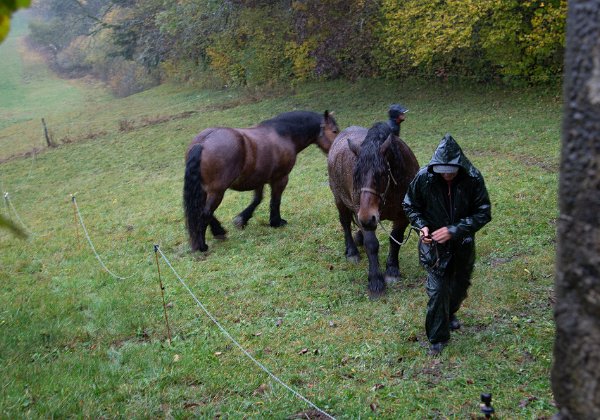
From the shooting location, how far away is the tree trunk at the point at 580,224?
1693 millimetres

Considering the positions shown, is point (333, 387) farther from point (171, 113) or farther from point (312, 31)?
point (171, 113)

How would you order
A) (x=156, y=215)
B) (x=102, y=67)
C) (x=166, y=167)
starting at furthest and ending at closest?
(x=102, y=67), (x=166, y=167), (x=156, y=215)

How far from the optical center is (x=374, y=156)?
6027 mm

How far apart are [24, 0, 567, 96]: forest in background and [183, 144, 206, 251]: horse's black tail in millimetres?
11793

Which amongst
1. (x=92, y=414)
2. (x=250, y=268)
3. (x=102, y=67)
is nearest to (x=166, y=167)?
(x=250, y=268)

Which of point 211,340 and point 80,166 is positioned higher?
point 211,340

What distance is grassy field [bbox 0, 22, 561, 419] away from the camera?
4480mm

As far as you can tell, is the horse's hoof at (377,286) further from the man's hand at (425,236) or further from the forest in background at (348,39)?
the forest in background at (348,39)

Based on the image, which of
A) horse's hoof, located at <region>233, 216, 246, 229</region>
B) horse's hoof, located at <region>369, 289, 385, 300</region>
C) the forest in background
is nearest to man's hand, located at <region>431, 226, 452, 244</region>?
horse's hoof, located at <region>369, 289, 385, 300</region>

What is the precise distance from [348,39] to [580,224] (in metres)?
22.3

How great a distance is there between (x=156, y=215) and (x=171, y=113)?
52.3 feet

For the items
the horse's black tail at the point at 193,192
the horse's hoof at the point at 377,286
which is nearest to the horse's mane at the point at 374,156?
the horse's hoof at the point at 377,286

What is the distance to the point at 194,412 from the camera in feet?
14.2

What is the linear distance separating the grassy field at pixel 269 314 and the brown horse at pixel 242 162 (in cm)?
46
